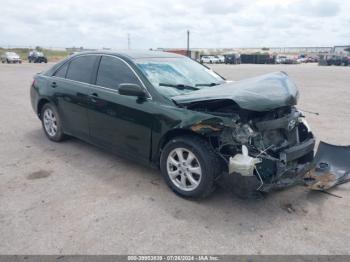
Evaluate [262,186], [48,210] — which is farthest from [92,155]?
[262,186]

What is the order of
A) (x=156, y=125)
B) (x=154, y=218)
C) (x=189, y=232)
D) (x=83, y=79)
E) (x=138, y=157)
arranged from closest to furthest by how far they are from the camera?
(x=189, y=232) < (x=154, y=218) < (x=156, y=125) < (x=138, y=157) < (x=83, y=79)

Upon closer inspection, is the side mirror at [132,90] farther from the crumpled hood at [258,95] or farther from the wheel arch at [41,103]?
the wheel arch at [41,103]

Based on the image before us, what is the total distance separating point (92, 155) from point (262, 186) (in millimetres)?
2869

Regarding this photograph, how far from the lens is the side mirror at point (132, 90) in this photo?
384cm

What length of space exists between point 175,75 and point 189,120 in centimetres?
112

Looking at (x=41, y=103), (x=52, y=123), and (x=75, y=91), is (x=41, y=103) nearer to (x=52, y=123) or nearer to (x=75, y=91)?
(x=52, y=123)

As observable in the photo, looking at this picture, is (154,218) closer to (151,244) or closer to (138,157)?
(151,244)

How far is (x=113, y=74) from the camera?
4457 millimetres

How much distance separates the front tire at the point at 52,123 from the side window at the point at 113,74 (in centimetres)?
132

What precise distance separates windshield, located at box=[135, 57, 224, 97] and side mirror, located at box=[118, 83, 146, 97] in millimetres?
216

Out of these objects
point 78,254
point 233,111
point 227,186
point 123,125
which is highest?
point 233,111

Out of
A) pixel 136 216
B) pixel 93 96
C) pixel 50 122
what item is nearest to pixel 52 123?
pixel 50 122

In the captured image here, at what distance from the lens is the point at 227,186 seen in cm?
338

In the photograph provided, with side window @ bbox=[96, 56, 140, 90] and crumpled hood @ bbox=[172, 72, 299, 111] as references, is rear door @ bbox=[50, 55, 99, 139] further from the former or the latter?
crumpled hood @ bbox=[172, 72, 299, 111]
